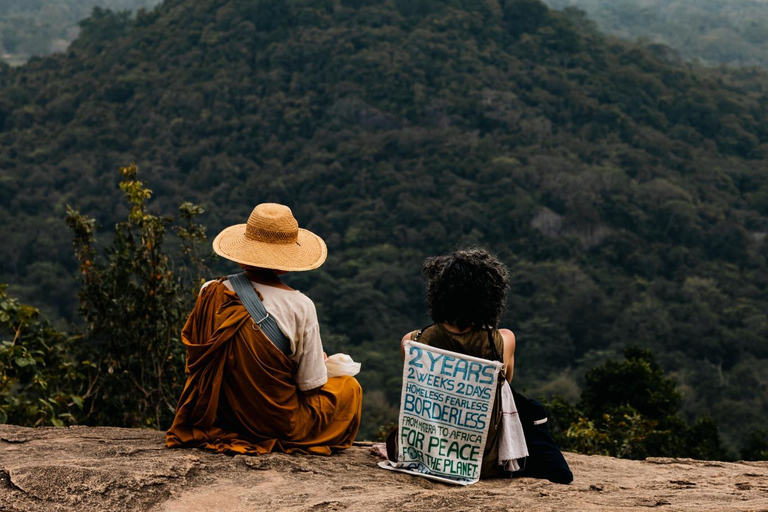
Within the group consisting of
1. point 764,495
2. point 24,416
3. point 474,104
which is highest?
point 474,104

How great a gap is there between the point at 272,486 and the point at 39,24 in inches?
2998

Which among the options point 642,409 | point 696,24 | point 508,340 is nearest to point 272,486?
point 508,340

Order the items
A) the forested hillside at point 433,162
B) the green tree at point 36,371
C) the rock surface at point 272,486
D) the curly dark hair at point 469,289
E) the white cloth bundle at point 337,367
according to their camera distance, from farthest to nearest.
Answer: the forested hillside at point 433,162
the green tree at point 36,371
the white cloth bundle at point 337,367
the curly dark hair at point 469,289
the rock surface at point 272,486

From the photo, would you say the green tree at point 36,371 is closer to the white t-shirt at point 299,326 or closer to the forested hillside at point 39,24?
the white t-shirt at point 299,326

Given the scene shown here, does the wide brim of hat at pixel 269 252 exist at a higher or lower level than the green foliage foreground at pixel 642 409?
higher

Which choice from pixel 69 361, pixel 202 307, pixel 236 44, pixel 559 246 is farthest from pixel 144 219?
pixel 236 44

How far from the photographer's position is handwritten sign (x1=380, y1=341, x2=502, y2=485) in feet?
10.7

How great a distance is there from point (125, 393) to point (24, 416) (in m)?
0.95

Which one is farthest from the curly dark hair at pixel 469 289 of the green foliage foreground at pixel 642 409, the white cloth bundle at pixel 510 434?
the green foliage foreground at pixel 642 409

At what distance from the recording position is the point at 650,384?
37.1ft

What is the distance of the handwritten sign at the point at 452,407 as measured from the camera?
3260 millimetres

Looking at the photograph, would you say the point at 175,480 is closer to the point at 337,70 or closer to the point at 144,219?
the point at 144,219

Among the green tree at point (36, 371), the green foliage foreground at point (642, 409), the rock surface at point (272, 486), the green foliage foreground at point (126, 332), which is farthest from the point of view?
the green foliage foreground at point (642, 409)

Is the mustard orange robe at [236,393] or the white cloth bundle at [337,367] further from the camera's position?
the white cloth bundle at [337,367]
